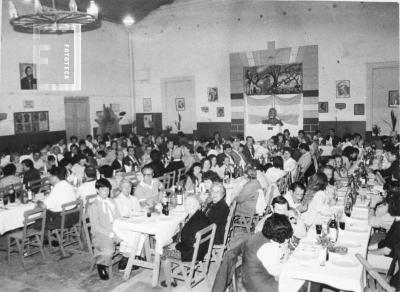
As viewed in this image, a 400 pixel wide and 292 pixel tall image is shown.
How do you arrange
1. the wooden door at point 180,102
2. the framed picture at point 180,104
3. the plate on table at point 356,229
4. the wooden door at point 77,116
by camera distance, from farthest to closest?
the framed picture at point 180,104 < the wooden door at point 180,102 < the wooden door at point 77,116 < the plate on table at point 356,229

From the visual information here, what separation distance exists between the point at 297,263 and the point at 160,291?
1.94m

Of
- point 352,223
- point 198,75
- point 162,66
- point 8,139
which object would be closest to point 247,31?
point 198,75

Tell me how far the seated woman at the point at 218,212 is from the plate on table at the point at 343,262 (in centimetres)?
177

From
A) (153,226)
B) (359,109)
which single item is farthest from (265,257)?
(359,109)

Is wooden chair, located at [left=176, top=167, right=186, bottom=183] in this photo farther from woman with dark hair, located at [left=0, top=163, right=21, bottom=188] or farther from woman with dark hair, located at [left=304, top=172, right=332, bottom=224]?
woman with dark hair, located at [left=304, top=172, right=332, bottom=224]

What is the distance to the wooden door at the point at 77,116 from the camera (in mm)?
14969

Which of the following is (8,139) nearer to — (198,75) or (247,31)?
(198,75)

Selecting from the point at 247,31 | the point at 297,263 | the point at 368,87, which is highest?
the point at 247,31

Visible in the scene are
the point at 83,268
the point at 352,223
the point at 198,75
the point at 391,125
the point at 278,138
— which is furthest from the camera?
the point at 198,75

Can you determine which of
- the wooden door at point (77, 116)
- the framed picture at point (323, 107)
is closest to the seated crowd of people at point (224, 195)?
the framed picture at point (323, 107)

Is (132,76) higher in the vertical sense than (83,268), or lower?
higher

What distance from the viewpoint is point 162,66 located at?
1708 cm

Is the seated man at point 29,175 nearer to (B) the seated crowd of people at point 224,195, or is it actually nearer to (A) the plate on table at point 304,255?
(B) the seated crowd of people at point 224,195

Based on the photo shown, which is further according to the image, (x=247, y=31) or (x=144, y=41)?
(x=144, y=41)
